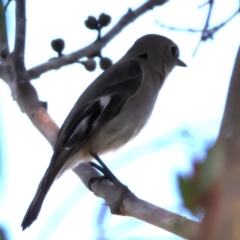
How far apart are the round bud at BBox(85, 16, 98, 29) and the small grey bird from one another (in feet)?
2.04

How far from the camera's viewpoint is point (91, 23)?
3.09 meters

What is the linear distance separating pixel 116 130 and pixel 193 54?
1.09m

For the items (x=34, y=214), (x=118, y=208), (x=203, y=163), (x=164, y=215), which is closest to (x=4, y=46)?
(x=34, y=214)

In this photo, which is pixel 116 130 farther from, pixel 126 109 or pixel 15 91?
pixel 15 91

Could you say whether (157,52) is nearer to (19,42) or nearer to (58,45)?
(58,45)

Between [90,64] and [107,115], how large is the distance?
45 centimetres

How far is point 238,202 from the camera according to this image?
44 cm

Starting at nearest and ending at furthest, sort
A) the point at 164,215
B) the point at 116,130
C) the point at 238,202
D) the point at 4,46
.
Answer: the point at 238,202, the point at 164,215, the point at 4,46, the point at 116,130

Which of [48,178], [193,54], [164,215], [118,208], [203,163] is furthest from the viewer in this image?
[48,178]

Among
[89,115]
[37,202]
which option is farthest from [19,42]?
[37,202]

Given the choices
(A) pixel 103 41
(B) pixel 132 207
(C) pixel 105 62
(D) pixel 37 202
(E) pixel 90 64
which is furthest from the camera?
(C) pixel 105 62

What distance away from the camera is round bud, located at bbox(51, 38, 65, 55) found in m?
3.06

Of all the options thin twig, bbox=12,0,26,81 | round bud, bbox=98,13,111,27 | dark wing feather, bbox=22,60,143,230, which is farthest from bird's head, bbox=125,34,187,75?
thin twig, bbox=12,0,26,81

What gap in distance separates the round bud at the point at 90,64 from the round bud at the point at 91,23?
0.23 metres
